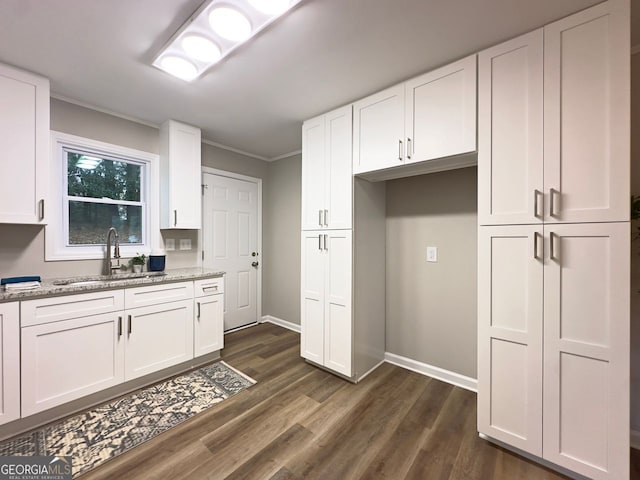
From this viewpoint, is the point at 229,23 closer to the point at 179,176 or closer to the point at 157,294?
the point at 179,176

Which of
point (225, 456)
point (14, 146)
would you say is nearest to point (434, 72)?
point (225, 456)

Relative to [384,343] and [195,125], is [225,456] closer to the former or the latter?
[384,343]

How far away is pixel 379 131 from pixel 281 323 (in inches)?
117

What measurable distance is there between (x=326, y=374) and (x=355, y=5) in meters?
2.83

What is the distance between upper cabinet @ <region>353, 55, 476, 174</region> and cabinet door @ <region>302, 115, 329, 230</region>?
1.29 feet

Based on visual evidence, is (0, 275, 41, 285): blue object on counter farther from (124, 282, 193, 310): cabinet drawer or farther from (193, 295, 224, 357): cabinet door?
(193, 295, 224, 357): cabinet door

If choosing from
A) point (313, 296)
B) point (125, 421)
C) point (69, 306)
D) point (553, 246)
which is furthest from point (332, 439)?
point (69, 306)

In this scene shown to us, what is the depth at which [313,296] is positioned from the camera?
274 cm

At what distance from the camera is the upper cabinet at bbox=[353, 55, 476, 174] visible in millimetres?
1812

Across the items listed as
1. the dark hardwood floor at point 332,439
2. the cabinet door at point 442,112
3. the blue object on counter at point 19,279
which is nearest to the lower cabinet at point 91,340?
the blue object on counter at point 19,279

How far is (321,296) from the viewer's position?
2666 mm

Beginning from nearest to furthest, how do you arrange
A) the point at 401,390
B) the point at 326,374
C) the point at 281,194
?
the point at 401,390
the point at 326,374
the point at 281,194

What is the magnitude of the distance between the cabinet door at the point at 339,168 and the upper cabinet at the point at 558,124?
1.04m

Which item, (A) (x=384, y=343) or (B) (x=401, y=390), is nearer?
(B) (x=401, y=390)
